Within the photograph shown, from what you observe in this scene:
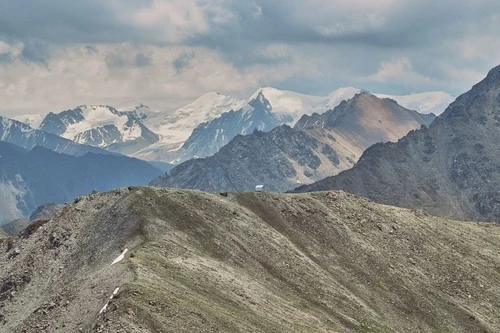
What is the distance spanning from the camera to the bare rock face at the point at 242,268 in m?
89.2

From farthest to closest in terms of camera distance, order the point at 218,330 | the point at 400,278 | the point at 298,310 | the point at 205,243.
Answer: the point at 400,278, the point at 205,243, the point at 298,310, the point at 218,330

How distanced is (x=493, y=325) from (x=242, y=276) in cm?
6077

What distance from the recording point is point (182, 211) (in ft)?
438

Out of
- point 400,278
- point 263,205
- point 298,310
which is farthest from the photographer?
point 263,205

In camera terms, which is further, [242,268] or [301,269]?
[301,269]

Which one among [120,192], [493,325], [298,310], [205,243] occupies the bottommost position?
[493,325]

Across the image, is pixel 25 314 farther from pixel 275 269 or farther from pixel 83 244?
pixel 275 269

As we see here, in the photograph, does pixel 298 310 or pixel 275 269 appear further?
pixel 275 269

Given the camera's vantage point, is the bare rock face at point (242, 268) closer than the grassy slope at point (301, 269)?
Yes

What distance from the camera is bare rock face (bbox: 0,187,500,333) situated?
8919cm

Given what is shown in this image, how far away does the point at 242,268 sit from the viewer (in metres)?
122

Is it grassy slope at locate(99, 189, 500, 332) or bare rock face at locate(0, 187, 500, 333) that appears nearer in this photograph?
bare rock face at locate(0, 187, 500, 333)

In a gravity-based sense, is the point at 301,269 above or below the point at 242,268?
below

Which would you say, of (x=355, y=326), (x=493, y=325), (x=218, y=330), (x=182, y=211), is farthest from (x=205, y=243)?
(x=493, y=325)
